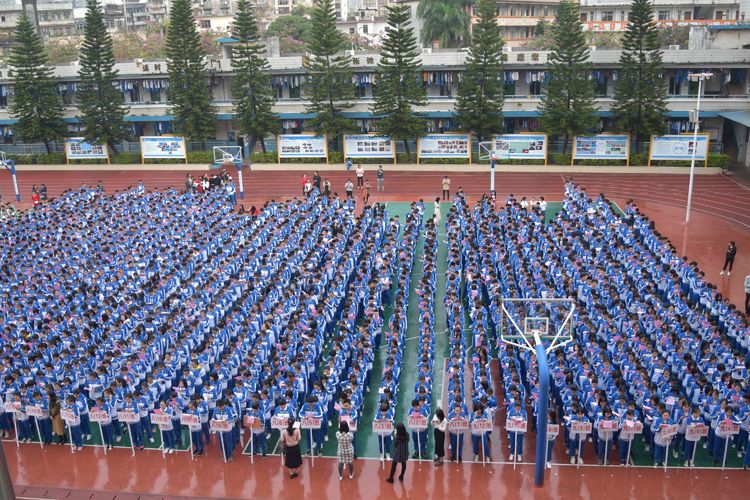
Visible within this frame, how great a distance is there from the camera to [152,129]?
4159 cm

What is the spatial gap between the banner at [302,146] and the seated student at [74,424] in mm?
23945

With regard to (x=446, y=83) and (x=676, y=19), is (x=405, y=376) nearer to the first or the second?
(x=446, y=83)

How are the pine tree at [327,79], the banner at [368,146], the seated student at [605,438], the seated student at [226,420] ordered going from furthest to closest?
1. the pine tree at [327,79]
2. the banner at [368,146]
3. the seated student at [226,420]
4. the seated student at [605,438]

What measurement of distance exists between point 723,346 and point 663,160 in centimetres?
2096

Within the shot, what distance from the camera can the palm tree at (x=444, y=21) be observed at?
52031 mm

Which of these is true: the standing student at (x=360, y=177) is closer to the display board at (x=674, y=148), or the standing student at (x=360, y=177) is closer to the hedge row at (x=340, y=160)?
the hedge row at (x=340, y=160)

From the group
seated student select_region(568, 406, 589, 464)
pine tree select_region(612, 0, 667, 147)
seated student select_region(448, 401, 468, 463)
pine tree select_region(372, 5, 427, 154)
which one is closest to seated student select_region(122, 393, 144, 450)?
seated student select_region(448, 401, 468, 463)

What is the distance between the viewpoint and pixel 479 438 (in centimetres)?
1133

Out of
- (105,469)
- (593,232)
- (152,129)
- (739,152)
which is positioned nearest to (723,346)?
(593,232)

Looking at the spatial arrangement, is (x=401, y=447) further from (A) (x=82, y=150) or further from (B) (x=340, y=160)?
(A) (x=82, y=150)

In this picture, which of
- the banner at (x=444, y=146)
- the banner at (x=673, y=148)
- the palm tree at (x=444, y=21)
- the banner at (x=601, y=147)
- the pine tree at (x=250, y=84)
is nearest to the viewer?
the banner at (x=673, y=148)

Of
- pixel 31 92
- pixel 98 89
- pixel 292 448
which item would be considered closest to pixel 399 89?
pixel 98 89

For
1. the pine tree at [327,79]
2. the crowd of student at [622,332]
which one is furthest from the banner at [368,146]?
the crowd of student at [622,332]

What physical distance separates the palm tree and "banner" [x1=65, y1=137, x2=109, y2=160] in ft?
85.3
